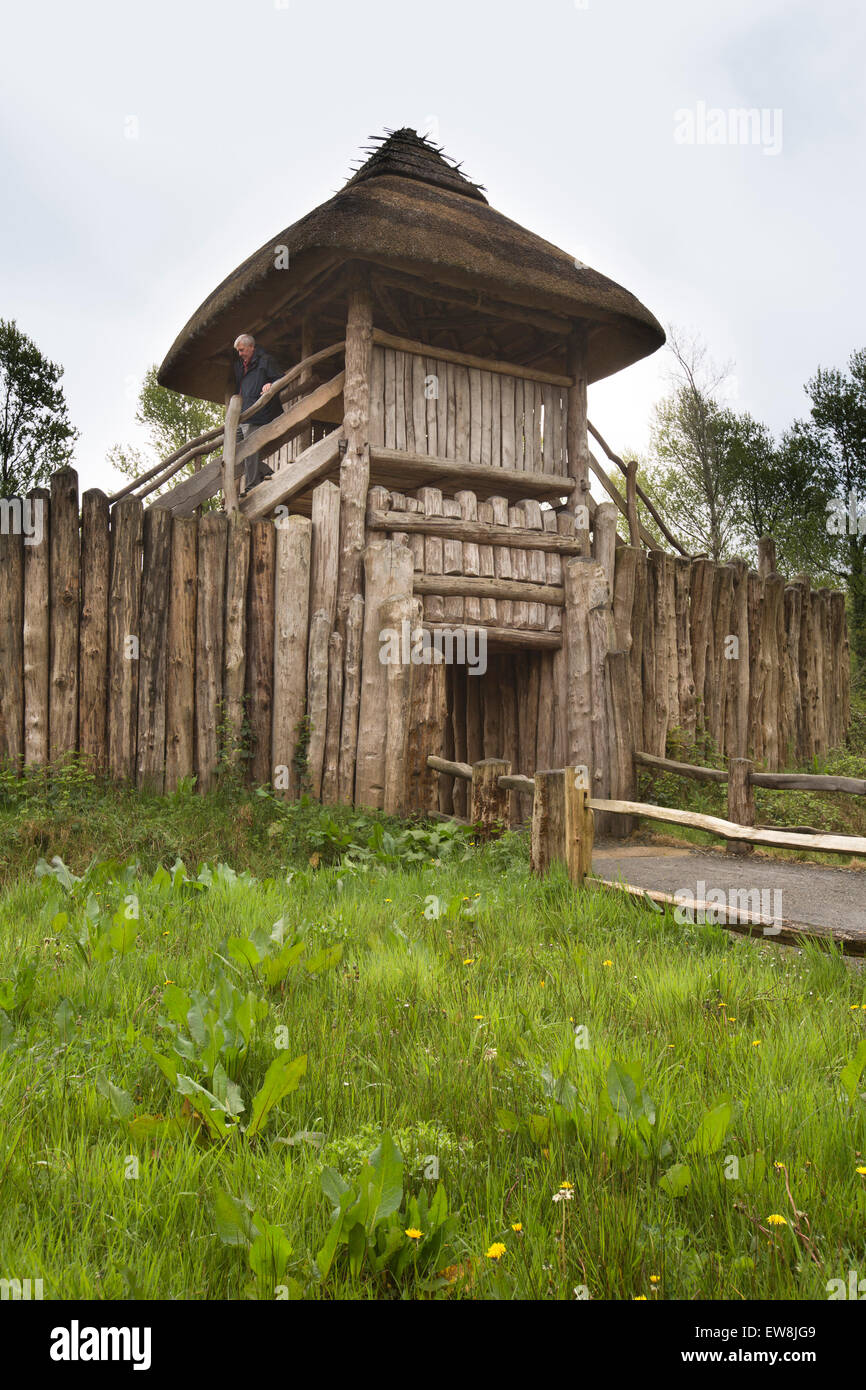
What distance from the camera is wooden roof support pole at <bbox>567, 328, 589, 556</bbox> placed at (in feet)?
33.4

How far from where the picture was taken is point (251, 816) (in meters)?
7.22

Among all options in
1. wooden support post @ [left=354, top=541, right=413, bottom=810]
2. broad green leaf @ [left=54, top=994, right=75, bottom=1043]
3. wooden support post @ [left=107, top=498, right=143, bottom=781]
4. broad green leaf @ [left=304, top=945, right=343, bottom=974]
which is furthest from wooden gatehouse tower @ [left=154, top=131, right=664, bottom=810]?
broad green leaf @ [left=54, top=994, right=75, bottom=1043]

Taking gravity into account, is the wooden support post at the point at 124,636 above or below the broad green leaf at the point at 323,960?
above

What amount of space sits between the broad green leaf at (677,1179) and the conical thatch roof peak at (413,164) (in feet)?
34.4

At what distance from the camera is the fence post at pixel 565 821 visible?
5.28 m

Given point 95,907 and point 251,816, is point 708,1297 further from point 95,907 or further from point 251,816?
point 251,816

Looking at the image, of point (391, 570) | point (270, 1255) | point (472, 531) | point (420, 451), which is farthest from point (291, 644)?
point (270, 1255)

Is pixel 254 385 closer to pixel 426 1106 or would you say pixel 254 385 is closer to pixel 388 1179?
pixel 426 1106

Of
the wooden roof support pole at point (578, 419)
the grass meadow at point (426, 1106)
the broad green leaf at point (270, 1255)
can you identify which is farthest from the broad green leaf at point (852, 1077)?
the wooden roof support pole at point (578, 419)

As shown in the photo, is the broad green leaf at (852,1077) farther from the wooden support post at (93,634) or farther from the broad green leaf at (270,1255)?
the wooden support post at (93,634)

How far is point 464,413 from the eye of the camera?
31.3 ft

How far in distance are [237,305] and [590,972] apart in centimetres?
879

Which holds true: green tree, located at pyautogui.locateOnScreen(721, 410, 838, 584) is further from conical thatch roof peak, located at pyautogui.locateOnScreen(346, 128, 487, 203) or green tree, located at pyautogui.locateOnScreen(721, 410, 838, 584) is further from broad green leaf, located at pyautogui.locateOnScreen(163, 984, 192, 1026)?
broad green leaf, located at pyautogui.locateOnScreen(163, 984, 192, 1026)

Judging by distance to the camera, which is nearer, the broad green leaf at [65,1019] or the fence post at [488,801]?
the broad green leaf at [65,1019]
